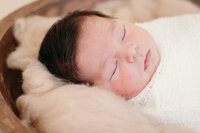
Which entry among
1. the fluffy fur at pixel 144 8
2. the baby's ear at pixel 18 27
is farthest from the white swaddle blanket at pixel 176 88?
the baby's ear at pixel 18 27

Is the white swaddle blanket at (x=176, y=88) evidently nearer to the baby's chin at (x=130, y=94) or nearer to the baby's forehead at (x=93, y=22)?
the baby's chin at (x=130, y=94)

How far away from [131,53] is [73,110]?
23cm

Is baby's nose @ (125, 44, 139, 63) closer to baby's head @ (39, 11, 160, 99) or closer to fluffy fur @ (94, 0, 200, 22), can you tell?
baby's head @ (39, 11, 160, 99)

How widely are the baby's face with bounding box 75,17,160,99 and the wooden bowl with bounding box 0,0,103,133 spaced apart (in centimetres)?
21

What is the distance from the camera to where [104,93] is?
24.0 inches

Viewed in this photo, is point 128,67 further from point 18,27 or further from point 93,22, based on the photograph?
point 18,27

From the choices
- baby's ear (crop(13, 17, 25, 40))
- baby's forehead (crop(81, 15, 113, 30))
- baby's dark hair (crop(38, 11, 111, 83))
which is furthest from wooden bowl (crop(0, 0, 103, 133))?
baby's forehead (crop(81, 15, 113, 30))

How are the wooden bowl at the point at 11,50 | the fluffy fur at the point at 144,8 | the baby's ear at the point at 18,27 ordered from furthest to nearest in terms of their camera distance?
the fluffy fur at the point at 144,8 → the baby's ear at the point at 18,27 → the wooden bowl at the point at 11,50

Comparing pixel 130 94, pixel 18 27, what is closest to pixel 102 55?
pixel 130 94

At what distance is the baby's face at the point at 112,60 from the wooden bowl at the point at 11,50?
207 mm

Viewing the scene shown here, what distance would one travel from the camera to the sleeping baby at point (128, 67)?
2.18 feet

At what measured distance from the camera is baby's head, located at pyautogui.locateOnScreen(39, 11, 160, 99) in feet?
2.18

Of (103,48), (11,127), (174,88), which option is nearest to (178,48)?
(174,88)

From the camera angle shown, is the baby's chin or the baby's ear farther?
the baby's ear
